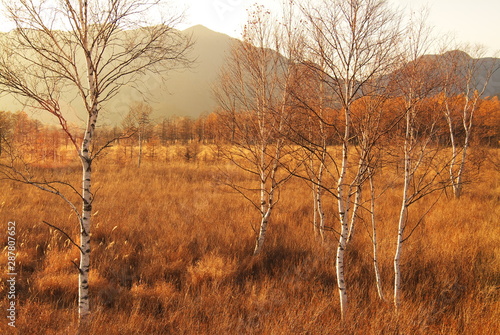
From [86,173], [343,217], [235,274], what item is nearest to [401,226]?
[343,217]

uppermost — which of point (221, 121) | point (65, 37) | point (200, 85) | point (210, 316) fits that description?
point (200, 85)

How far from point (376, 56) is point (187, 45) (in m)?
2.48

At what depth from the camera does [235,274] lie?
491 centimetres

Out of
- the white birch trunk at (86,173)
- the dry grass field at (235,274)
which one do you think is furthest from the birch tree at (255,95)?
the white birch trunk at (86,173)

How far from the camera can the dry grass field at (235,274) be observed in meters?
3.46

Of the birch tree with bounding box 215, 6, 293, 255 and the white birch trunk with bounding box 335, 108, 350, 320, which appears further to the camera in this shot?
the birch tree with bounding box 215, 6, 293, 255

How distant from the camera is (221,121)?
5.70 metres

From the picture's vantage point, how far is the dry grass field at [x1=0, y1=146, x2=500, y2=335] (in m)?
3.46

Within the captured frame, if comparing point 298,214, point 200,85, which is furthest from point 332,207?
point 200,85

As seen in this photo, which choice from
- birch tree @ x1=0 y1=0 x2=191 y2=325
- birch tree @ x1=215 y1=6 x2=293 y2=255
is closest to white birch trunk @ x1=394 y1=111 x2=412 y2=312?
birch tree @ x1=215 y1=6 x2=293 y2=255

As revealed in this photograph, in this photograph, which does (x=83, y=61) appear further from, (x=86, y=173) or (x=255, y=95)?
(x=255, y=95)

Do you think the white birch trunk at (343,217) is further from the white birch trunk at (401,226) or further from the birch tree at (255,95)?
the birch tree at (255,95)

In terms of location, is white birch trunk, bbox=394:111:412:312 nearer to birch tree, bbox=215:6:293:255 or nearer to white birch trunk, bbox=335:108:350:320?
white birch trunk, bbox=335:108:350:320

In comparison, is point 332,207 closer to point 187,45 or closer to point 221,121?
point 221,121
